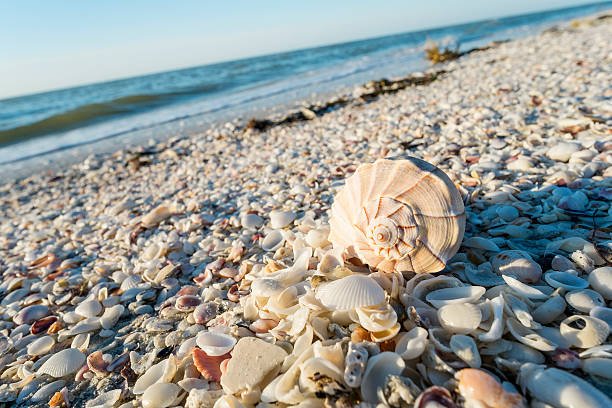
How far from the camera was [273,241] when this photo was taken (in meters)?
2.76

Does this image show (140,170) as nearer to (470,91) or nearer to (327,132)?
(327,132)

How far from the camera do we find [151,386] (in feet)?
5.46

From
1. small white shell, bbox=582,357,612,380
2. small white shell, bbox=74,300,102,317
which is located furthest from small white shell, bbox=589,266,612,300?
small white shell, bbox=74,300,102,317

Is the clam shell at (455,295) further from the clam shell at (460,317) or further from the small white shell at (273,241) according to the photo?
the small white shell at (273,241)

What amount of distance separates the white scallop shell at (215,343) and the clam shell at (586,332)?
1310 millimetres

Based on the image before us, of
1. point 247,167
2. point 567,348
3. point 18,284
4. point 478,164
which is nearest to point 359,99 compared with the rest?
point 247,167

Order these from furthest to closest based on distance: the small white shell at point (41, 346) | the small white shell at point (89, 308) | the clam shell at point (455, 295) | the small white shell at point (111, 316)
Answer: the small white shell at point (89, 308)
the small white shell at point (111, 316)
the small white shell at point (41, 346)
the clam shell at point (455, 295)

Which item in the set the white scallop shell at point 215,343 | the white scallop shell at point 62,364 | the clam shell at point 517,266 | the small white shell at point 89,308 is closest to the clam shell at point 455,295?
the clam shell at point 517,266

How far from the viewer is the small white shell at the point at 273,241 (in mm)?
2703

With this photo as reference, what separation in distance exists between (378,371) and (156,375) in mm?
1044

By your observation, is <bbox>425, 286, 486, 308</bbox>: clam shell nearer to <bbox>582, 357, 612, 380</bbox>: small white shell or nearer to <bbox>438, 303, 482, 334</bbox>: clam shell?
<bbox>438, 303, 482, 334</bbox>: clam shell

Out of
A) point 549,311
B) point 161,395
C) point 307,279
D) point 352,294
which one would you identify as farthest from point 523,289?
point 161,395

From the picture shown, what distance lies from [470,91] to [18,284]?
261 inches

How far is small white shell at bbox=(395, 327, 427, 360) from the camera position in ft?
4.49
